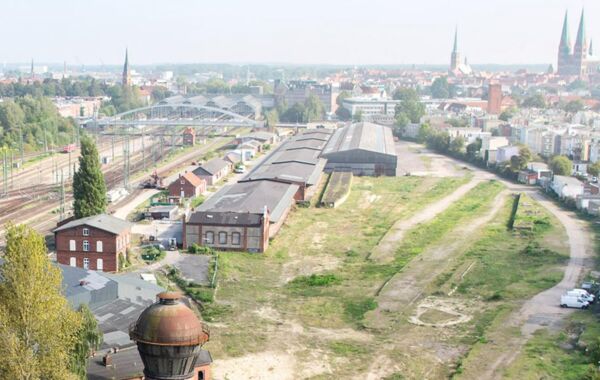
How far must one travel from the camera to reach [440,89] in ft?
574

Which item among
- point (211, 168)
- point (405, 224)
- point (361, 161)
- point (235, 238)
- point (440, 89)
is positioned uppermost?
point (235, 238)

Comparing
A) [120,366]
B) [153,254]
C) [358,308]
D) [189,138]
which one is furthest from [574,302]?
[189,138]

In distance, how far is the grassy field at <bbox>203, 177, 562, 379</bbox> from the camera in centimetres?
2664

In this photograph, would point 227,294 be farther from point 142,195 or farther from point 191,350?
point 142,195

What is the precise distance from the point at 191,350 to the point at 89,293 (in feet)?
46.9

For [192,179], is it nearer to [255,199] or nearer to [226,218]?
[255,199]

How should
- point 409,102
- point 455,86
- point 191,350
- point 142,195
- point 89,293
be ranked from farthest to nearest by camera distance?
point 455,86 < point 409,102 < point 142,195 < point 89,293 < point 191,350

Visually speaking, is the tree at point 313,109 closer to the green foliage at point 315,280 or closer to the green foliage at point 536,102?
the green foliage at point 536,102

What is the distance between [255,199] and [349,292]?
11.9 m

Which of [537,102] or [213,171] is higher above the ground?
[537,102]

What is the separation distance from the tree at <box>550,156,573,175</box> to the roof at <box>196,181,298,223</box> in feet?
80.8

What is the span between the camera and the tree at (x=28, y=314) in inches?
616

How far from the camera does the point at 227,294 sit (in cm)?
3284

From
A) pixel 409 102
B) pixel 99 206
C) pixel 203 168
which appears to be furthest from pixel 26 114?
pixel 99 206
